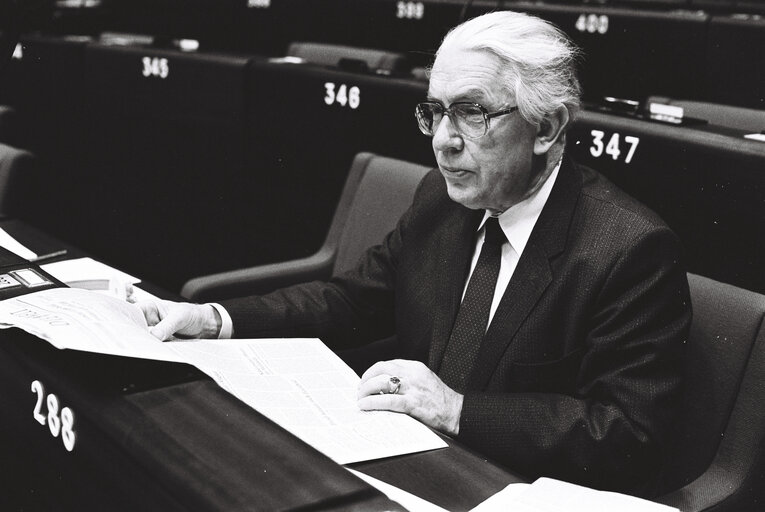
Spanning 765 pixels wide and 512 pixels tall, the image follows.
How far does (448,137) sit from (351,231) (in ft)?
3.01

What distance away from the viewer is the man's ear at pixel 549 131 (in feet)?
4.99

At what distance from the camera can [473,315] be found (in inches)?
61.6

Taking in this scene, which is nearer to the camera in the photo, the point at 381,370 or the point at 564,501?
the point at 564,501

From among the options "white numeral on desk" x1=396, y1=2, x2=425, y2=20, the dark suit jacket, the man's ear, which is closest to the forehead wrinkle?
the man's ear

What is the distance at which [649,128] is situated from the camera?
203 cm

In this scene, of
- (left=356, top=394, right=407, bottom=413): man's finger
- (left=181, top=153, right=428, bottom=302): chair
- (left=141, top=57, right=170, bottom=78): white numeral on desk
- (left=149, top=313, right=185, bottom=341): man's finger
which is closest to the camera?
(left=356, top=394, right=407, bottom=413): man's finger

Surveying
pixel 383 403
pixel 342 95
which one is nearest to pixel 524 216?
pixel 383 403

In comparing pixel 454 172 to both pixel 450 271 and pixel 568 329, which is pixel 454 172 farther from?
pixel 568 329

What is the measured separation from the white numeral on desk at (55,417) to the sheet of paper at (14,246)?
1.04 metres

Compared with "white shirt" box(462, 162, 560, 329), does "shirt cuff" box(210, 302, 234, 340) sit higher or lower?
lower

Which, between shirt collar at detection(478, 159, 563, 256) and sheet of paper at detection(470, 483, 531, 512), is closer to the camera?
sheet of paper at detection(470, 483, 531, 512)

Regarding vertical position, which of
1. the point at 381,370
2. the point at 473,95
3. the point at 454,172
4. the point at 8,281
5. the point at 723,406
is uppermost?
the point at 473,95

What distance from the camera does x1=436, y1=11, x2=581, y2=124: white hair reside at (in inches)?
57.5

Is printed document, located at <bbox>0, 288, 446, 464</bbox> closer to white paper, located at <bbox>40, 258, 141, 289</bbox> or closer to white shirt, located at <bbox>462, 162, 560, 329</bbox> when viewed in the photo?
white shirt, located at <bbox>462, 162, 560, 329</bbox>
